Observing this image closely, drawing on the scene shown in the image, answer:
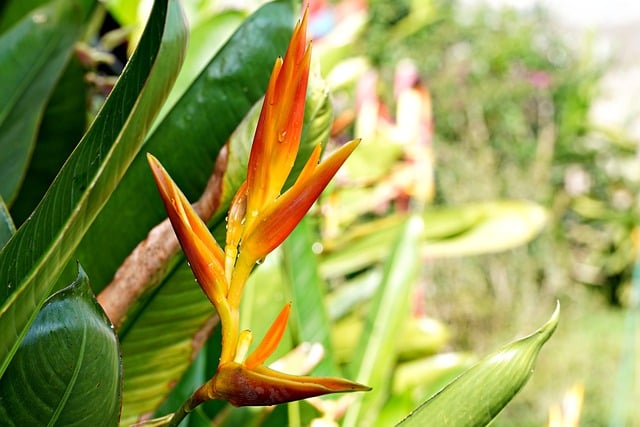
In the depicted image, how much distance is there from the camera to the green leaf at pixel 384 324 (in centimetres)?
79

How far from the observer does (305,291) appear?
2.44 feet

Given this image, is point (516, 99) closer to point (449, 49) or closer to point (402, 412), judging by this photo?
point (449, 49)

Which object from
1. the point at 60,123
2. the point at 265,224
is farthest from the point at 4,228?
the point at 60,123

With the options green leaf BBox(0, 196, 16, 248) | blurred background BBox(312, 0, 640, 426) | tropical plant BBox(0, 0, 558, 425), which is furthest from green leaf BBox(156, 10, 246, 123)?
blurred background BBox(312, 0, 640, 426)

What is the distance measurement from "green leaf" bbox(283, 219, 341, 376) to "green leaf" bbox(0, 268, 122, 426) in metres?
0.39

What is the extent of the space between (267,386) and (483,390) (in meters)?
0.10

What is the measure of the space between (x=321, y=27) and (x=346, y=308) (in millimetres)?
455

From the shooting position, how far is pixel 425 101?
1.41 metres

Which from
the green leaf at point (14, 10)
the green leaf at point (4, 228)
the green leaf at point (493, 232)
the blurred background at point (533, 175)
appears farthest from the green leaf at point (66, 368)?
the blurred background at point (533, 175)

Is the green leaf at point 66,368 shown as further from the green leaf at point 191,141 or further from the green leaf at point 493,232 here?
the green leaf at point 493,232

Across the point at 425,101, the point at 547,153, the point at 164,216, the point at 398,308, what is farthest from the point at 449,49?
the point at 164,216

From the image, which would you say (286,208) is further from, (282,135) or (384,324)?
(384,324)

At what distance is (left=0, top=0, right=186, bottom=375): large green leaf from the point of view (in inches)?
14.1

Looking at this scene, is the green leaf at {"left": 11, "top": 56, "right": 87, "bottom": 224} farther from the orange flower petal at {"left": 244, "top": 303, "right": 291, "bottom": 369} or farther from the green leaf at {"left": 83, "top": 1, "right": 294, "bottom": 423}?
the orange flower petal at {"left": 244, "top": 303, "right": 291, "bottom": 369}
